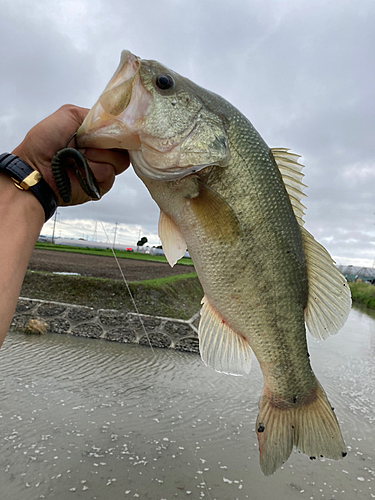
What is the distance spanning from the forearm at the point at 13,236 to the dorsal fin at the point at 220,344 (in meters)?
1.01

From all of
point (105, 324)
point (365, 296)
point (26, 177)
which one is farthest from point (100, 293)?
point (365, 296)

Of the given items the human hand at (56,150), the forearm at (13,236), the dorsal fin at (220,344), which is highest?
the human hand at (56,150)

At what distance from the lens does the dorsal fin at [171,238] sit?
1.92 m

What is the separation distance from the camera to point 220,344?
197cm

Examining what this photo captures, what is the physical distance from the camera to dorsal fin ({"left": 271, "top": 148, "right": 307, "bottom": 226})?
2.05 metres

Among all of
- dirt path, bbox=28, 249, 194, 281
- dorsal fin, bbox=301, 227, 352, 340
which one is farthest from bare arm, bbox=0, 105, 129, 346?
dirt path, bbox=28, 249, 194, 281

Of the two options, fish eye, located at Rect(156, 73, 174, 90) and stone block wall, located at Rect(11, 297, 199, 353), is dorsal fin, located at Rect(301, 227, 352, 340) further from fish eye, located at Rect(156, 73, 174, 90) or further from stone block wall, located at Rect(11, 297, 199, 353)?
stone block wall, located at Rect(11, 297, 199, 353)

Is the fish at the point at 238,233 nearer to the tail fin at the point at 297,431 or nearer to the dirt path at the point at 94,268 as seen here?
the tail fin at the point at 297,431

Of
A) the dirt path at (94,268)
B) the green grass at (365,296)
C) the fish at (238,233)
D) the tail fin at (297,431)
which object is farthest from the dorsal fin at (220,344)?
the green grass at (365,296)

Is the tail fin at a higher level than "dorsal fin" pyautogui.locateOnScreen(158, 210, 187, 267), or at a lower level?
lower

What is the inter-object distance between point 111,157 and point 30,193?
47cm

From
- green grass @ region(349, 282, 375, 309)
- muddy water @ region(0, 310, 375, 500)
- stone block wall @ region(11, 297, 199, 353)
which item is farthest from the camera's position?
green grass @ region(349, 282, 375, 309)

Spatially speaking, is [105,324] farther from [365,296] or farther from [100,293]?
[365,296]

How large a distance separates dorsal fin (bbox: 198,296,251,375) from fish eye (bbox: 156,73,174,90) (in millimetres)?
1193
